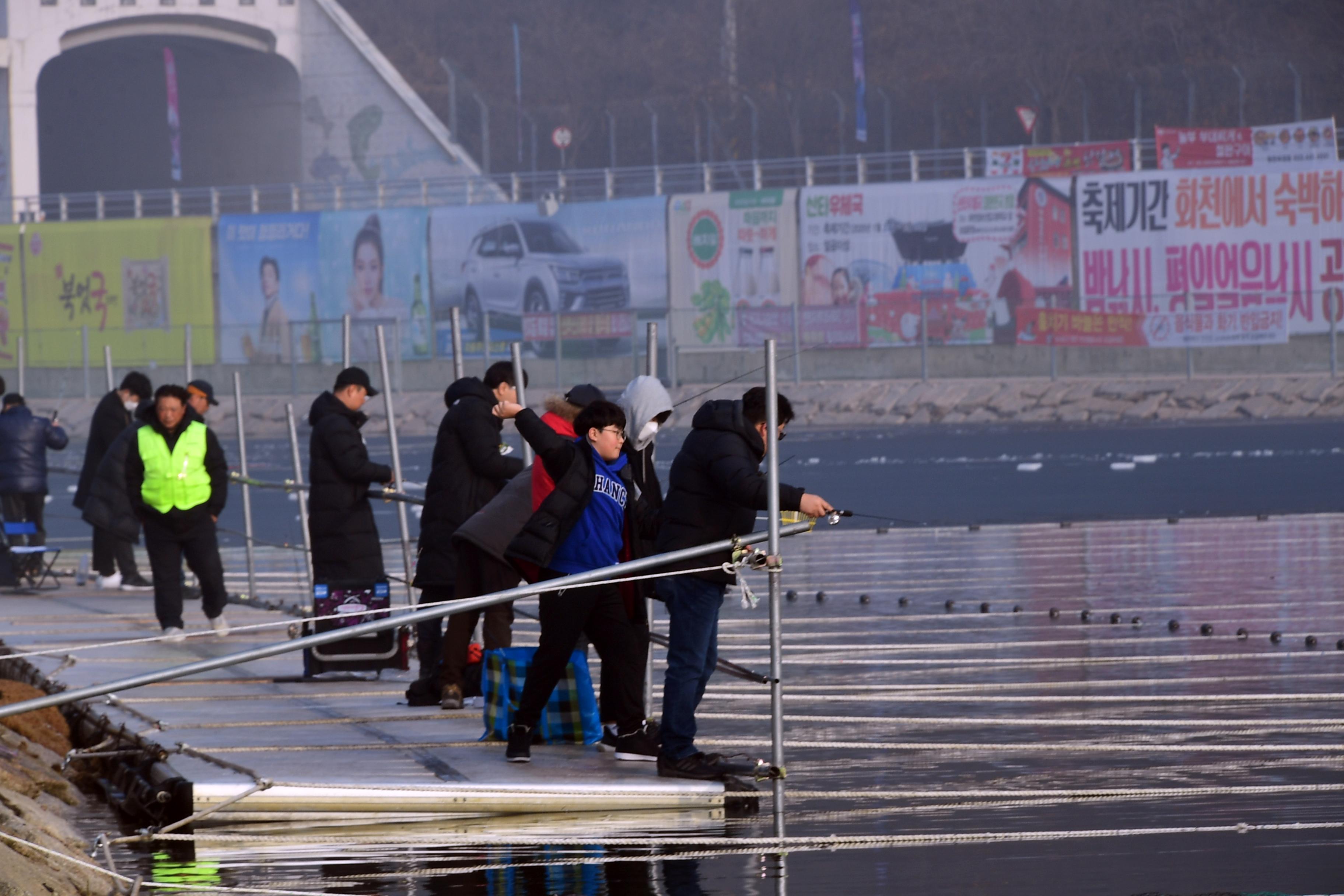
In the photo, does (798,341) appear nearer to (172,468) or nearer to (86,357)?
(86,357)

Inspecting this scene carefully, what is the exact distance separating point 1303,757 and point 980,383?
27975 mm

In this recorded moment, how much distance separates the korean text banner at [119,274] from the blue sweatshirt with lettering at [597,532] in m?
41.1

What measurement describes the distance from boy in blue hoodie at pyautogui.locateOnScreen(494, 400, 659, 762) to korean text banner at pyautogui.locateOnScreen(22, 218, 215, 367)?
41044 millimetres

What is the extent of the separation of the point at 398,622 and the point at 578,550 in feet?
3.57

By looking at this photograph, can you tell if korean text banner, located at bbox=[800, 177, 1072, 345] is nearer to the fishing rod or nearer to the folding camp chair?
the folding camp chair

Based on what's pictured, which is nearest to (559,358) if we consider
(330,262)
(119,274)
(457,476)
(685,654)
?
(330,262)

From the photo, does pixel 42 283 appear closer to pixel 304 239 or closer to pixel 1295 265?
pixel 304 239

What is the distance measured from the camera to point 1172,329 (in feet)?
117

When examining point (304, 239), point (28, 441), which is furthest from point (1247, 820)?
point (304, 239)

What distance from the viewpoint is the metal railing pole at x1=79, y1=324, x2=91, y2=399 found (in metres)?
38.8

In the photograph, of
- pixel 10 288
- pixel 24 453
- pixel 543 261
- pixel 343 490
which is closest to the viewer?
pixel 343 490

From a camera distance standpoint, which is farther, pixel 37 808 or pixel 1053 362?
pixel 1053 362

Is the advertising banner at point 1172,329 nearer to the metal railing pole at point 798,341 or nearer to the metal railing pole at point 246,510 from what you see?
the metal railing pole at point 798,341

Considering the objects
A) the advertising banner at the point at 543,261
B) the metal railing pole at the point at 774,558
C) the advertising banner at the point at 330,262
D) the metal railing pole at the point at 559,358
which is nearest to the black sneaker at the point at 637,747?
the metal railing pole at the point at 774,558
